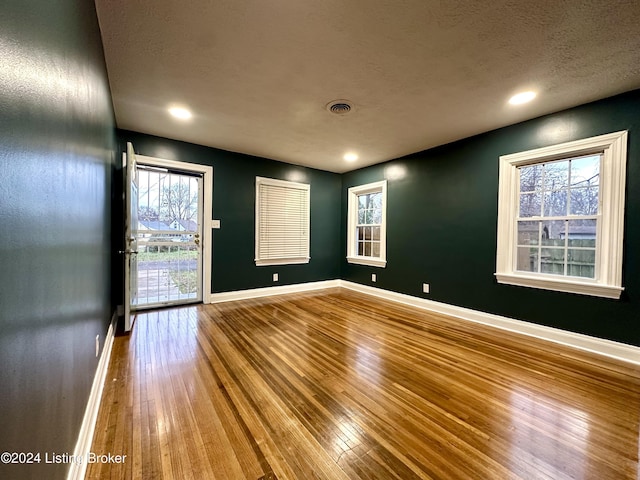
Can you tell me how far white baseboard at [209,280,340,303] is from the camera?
4.26 metres

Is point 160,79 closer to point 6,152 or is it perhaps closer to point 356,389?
point 6,152

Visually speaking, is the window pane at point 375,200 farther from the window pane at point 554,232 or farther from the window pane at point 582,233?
the window pane at point 582,233

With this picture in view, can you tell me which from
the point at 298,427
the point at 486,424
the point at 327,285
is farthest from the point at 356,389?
the point at 327,285

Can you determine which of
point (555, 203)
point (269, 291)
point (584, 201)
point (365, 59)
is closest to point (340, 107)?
point (365, 59)

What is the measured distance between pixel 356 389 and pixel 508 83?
2852 millimetres

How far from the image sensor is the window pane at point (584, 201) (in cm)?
267

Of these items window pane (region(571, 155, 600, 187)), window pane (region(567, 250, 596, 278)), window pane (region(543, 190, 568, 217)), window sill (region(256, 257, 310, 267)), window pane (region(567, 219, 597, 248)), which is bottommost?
window sill (region(256, 257, 310, 267))

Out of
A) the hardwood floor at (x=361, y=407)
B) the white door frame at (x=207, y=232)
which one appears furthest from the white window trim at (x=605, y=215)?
the white door frame at (x=207, y=232)

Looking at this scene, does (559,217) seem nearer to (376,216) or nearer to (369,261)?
(376,216)

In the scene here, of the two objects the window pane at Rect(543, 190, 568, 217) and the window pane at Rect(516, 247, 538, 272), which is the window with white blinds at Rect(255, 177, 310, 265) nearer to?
the window pane at Rect(516, 247, 538, 272)

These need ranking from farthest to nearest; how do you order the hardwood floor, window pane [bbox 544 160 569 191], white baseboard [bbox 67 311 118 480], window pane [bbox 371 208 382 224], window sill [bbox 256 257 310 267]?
window pane [bbox 371 208 382 224]
window sill [bbox 256 257 310 267]
window pane [bbox 544 160 569 191]
the hardwood floor
white baseboard [bbox 67 311 118 480]

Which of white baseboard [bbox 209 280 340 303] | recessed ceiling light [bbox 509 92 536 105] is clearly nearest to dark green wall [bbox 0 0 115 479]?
white baseboard [bbox 209 280 340 303]

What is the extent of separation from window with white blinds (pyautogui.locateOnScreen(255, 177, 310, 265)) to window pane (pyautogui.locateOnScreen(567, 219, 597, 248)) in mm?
3837

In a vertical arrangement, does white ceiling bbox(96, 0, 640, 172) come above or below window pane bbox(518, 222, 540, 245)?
above
